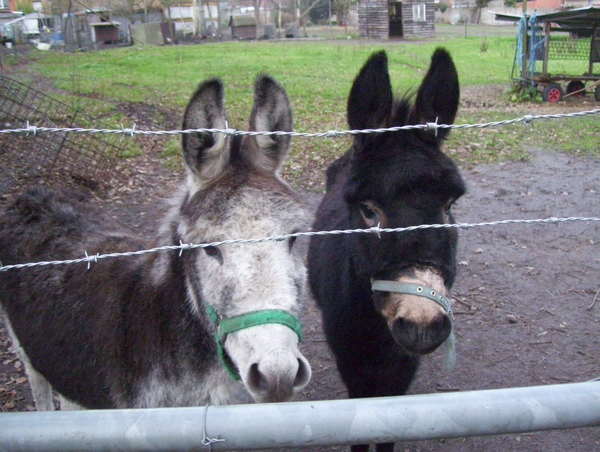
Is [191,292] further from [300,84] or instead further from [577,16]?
[577,16]

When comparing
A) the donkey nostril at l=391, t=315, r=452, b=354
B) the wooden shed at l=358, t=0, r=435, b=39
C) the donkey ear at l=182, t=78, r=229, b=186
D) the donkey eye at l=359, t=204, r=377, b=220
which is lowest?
the donkey nostril at l=391, t=315, r=452, b=354

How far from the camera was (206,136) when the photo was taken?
2.14 m

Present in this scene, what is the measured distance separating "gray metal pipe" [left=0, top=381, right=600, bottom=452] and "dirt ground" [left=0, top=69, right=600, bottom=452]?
222cm

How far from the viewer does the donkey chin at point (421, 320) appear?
80.4 inches

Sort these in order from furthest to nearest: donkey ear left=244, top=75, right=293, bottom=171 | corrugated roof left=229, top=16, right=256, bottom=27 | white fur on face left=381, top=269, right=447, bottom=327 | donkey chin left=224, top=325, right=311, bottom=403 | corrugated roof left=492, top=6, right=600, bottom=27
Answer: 1. corrugated roof left=229, top=16, right=256, bottom=27
2. corrugated roof left=492, top=6, right=600, bottom=27
3. donkey ear left=244, top=75, right=293, bottom=171
4. white fur on face left=381, top=269, right=447, bottom=327
5. donkey chin left=224, top=325, right=311, bottom=403

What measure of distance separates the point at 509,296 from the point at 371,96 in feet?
10.9

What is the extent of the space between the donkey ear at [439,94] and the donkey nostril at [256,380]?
5.25 ft

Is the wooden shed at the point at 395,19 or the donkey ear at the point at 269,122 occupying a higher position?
the wooden shed at the point at 395,19

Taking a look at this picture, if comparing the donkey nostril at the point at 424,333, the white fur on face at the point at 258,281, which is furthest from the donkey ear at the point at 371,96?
the donkey nostril at the point at 424,333

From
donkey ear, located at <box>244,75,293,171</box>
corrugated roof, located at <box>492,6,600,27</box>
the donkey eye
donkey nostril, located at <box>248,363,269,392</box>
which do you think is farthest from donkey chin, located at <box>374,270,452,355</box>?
corrugated roof, located at <box>492,6,600,27</box>

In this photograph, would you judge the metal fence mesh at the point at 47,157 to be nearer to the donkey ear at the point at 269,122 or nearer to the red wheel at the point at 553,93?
the donkey ear at the point at 269,122

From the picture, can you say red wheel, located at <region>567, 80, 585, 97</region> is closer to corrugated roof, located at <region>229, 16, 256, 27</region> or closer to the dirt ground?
the dirt ground

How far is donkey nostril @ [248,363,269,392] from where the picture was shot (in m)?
1.74

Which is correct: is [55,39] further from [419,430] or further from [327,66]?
[419,430]
